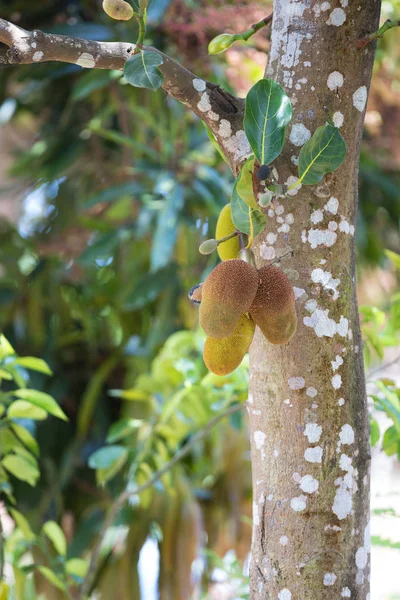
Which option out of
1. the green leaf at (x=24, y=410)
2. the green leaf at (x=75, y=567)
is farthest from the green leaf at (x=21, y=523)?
the green leaf at (x=24, y=410)

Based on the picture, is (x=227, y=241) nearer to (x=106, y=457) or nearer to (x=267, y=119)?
(x=267, y=119)

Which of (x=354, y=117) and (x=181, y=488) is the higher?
(x=354, y=117)

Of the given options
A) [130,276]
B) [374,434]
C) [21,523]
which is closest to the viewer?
[374,434]

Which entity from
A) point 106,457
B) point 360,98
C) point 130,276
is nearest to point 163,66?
point 360,98

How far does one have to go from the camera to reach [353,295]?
0.46m

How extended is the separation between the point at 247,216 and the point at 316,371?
0.36 ft

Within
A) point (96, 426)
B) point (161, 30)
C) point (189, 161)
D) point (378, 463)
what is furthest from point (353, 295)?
point (378, 463)

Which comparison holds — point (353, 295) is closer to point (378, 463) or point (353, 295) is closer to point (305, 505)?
point (305, 505)

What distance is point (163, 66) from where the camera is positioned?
436 millimetres

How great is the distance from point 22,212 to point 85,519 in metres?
0.83

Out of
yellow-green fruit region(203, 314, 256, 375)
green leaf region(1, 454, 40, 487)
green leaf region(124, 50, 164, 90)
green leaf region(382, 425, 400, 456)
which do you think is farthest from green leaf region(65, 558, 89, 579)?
green leaf region(124, 50, 164, 90)

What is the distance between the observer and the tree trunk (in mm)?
436

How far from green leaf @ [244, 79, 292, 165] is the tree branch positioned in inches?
1.7

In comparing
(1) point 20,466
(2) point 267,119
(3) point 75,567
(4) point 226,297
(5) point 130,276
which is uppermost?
(5) point 130,276
